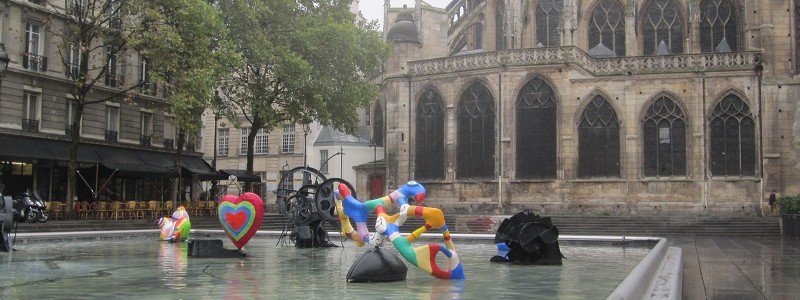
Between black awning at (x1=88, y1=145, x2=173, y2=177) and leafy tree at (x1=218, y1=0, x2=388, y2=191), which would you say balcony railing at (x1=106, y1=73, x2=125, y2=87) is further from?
leafy tree at (x1=218, y1=0, x2=388, y2=191)

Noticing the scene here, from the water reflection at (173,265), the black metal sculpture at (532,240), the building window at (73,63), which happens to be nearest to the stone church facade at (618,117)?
the building window at (73,63)

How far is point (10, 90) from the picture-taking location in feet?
121

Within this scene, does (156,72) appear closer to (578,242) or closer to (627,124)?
(578,242)

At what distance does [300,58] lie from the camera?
41781 millimetres

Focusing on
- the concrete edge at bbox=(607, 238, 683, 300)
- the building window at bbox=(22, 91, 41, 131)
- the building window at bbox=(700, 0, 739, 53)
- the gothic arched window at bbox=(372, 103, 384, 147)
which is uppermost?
the building window at bbox=(700, 0, 739, 53)

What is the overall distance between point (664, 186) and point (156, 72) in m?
23.7

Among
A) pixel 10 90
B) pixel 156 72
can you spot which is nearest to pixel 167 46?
pixel 156 72

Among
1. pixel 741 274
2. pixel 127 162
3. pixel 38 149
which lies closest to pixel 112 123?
pixel 127 162

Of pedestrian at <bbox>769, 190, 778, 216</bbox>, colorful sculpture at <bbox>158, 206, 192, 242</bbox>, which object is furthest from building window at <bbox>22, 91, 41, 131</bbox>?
pedestrian at <bbox>769, 190, 778, 216</bbox>

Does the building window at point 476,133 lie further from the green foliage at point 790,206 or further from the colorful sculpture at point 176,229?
the colorful sculpture at point 176,229

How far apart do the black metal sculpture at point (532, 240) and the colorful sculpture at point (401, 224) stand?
3.31 meters

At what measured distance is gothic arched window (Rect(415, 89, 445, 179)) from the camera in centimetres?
4747

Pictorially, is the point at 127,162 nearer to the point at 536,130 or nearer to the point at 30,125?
the point at 30,125

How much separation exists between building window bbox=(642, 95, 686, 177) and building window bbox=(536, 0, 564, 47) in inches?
374
